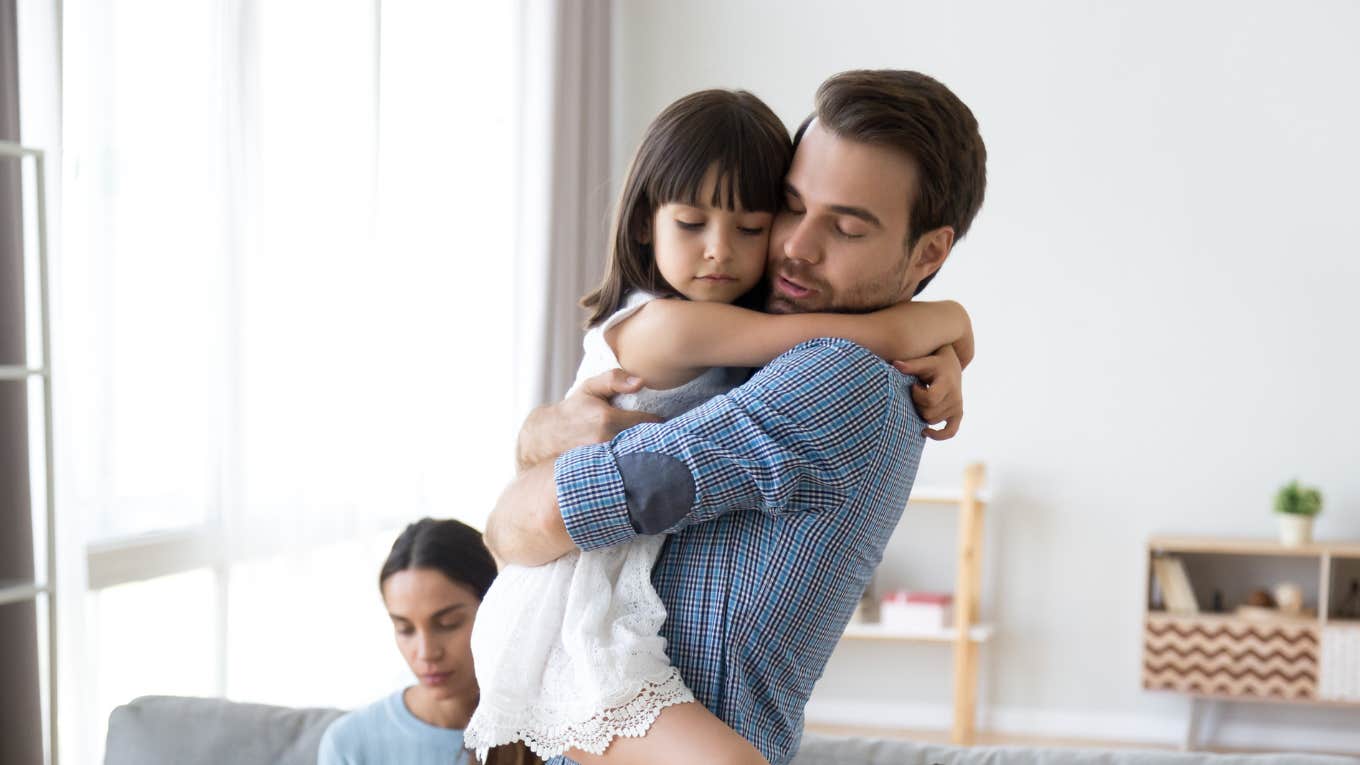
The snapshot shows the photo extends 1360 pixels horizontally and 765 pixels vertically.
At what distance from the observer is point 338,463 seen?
3.36 m

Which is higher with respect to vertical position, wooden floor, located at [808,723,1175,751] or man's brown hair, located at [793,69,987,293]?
man's brown hair, located at [793,69,987,293]

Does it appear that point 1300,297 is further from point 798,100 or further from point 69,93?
point 69,93

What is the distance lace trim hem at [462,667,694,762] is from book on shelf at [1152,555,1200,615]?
151 inches

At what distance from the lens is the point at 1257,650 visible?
445cm

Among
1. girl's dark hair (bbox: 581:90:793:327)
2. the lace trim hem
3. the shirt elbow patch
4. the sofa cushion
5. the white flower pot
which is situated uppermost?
girl's dark hair (bbox: 581:90:793:327)

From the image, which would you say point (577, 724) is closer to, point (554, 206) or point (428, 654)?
point (428, 654)

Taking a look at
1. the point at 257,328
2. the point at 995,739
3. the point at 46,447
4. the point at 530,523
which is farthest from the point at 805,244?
the point at 995,739

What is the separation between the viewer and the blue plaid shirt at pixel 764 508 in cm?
111

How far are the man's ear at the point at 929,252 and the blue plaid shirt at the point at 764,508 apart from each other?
14 cm

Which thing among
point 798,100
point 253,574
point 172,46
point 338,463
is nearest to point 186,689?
point 253,574

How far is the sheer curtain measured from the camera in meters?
2.64

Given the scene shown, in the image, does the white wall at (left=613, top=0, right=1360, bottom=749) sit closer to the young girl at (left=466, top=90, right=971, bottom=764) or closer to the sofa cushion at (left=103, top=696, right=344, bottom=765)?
the sofa cushion at (left=103, top=696, right=344, bottom=765)

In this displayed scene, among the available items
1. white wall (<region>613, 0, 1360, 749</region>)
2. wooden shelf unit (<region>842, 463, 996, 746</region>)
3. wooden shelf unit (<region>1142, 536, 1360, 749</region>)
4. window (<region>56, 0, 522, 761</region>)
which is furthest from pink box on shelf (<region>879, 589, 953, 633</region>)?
window (<region>56, 0, 522, 761</region>)

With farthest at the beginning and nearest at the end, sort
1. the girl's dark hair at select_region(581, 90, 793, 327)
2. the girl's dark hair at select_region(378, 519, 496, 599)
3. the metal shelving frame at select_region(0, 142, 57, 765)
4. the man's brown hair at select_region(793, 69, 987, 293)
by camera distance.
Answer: the metal shelving frame at select_region(0, 142, 57, 765)
the girl's dark hair at select_region(378, 519, 496, 599)
the girl's dark hair at select_region(581, 90, 793, 327)
the man's brown hair at select_region(793, 69, 987, 293)
